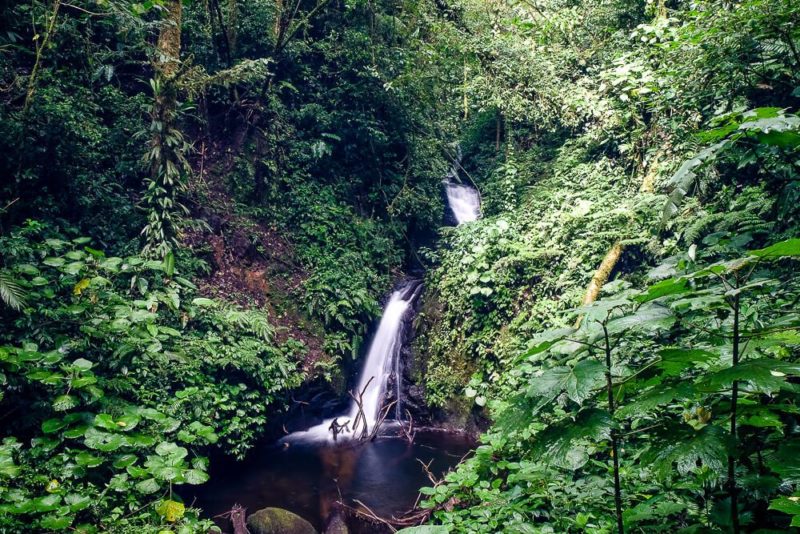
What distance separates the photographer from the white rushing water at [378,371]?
7.54m

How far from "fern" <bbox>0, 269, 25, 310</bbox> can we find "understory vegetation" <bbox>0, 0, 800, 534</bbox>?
0.03 metres

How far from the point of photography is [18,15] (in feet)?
19.0

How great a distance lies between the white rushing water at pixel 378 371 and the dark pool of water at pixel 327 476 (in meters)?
0.42

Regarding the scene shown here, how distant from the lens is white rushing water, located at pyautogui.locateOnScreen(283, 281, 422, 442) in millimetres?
7543

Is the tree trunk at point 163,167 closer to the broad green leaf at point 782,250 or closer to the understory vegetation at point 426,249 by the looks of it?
the understory vegetation at point 426,249

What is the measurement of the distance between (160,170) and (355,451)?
5.31 m

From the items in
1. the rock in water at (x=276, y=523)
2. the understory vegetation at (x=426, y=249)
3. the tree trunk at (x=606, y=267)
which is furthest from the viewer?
the tree trunk at (x=606, y=267)

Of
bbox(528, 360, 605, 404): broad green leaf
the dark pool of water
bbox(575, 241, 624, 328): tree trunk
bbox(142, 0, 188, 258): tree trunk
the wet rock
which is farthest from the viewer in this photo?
bbox(575, 241, 624, 328): tree trunk

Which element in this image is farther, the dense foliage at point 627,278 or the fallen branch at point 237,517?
the fallen branch at point 237,517

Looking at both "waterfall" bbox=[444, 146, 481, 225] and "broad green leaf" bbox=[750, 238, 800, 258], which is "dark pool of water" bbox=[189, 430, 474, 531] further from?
"waterfall" bbox=[444, 146, 481, 225]

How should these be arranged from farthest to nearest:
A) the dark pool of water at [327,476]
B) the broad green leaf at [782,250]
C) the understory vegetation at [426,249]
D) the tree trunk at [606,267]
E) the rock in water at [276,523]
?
the tree trunk at [606,267] → the dark pool of water at [327,476] → the rock in water at [276,523] → the understory vegetation at [426,249] → the broad green leaf at [782,250]

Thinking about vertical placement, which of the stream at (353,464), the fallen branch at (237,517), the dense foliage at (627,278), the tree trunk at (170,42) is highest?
the tree trunk at (170,42)

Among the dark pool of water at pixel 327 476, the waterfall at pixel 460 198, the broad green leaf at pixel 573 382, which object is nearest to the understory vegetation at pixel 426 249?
the broad green leaf at pixel 573 382

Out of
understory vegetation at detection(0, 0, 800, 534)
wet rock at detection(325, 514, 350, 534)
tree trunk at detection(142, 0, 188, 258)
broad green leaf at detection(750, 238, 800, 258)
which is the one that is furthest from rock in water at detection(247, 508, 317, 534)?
broad green leaf at detection(750, 238, 800, 258)
